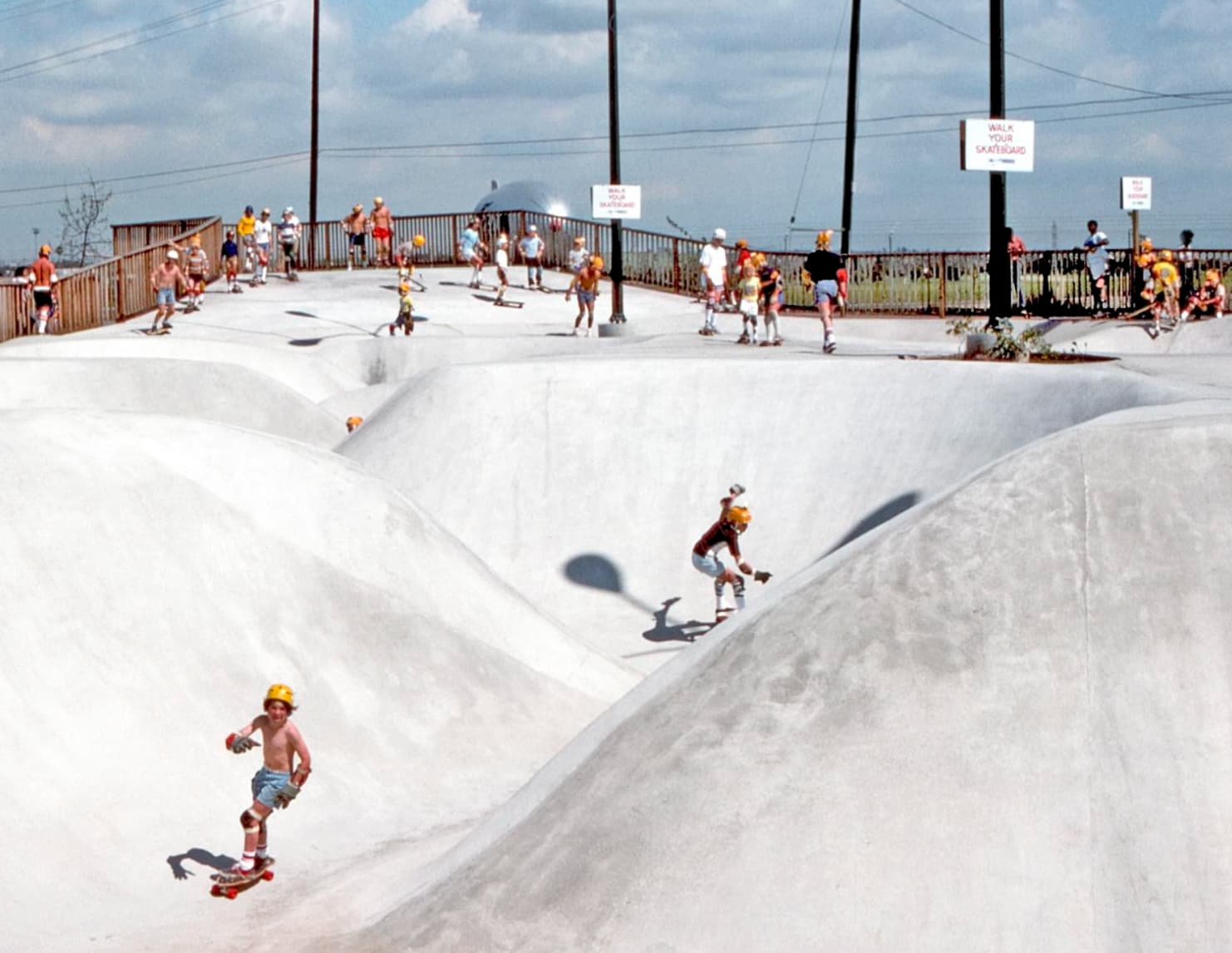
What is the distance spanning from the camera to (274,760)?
9438 millimetres

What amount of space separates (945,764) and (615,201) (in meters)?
24.7

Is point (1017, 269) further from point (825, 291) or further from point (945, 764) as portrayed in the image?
point (945, 764)

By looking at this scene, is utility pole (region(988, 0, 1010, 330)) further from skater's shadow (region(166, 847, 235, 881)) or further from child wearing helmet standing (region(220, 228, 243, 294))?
A: child wearing helmet standing (region(220, 228, 243, 294))

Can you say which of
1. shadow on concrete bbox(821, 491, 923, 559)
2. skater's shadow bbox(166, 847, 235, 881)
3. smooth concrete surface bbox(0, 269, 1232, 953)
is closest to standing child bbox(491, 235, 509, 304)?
smooth concrete surface bbox(0, 269, 1232, 953)

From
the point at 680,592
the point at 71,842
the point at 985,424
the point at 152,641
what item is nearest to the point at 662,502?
the point at 680,592

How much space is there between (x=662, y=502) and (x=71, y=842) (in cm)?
1019

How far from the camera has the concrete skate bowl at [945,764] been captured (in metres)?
7.18

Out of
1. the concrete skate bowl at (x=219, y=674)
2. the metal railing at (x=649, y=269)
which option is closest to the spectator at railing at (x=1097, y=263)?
the metal railing at (x=649, y=269)

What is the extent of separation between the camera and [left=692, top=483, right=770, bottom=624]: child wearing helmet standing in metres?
15.9

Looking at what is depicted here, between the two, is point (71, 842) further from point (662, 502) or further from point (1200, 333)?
point (1200, 333)

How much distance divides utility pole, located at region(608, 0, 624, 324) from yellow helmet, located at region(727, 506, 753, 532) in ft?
50.1

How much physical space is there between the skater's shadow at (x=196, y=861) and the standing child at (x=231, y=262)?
27596 millimetres

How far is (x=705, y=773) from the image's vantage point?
25.5 feet

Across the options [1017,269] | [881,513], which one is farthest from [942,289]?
[881,513]
